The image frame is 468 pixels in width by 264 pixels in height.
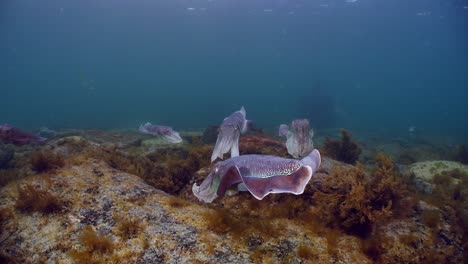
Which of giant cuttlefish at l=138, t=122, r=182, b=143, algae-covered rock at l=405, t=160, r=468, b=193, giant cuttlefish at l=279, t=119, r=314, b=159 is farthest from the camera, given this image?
algae-covered rock at l=405, t=160, r=468, b=193

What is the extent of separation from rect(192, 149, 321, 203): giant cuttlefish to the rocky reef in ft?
1.47

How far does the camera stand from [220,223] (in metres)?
3.78

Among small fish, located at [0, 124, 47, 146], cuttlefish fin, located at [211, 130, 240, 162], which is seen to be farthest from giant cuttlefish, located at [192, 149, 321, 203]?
small fish, located at [0, 124, 47, 146]

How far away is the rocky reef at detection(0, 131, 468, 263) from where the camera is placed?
11.1ft

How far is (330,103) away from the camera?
44531mm

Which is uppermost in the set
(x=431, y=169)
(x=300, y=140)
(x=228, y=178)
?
(x=228, y=178)

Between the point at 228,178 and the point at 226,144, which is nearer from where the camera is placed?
the point at 228,178

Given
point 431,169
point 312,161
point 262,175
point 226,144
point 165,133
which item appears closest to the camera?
point 262,175

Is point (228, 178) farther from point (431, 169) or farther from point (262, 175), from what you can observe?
point (431, 169)

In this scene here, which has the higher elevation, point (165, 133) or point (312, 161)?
point (312, 161)

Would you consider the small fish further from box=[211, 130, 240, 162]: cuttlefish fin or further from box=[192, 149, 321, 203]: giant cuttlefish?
box=[192, 149, 321, 203]: giant cuttlefish

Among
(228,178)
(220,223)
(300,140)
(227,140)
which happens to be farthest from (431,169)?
(220,223)

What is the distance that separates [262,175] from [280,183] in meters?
0.27

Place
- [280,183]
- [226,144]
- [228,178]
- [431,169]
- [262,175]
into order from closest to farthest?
[280,183] < [262,175] < [228,178] < [226,144] < [431,169]
